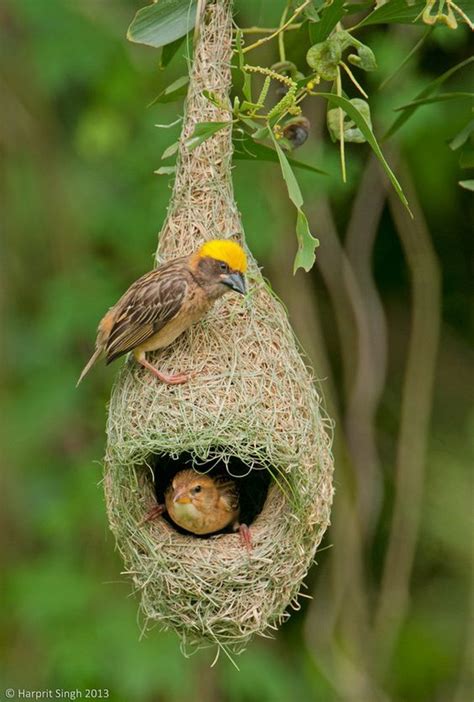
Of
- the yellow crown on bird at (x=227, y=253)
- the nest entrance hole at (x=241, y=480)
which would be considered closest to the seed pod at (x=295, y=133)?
the yellow crown on bird at (x=227, y=253)

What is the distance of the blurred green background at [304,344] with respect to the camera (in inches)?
209

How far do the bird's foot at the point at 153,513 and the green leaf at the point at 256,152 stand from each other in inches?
39.7

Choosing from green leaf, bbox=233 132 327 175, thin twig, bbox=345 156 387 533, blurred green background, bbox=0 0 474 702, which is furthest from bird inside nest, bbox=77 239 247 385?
thin twig, bbox=345 156 387 533

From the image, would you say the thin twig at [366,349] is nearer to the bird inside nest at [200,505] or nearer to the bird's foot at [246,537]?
the bird inside nest at [200,505]

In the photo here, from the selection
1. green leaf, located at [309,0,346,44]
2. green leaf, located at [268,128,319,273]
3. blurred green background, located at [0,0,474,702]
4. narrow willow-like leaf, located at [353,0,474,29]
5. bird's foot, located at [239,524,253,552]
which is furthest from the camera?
blurred green background, located at [0,0,474,702]

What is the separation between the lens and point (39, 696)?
5.49 meters

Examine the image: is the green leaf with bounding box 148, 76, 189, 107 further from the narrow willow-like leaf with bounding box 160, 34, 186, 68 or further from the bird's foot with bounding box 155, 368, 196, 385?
the bird's foot with bounding box 155, 368, 196, 385

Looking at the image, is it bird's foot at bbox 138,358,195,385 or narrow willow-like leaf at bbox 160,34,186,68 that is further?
narrow willow-like leaf at bbox 160,34,186,68

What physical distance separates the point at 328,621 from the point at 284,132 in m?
3.10

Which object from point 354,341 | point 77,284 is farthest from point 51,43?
point 354,341

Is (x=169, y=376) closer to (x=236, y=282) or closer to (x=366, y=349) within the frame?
(x=236, y=282)

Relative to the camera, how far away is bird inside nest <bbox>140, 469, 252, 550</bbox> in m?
2.96

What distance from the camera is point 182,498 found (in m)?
2.96

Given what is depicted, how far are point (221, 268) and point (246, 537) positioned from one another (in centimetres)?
74
